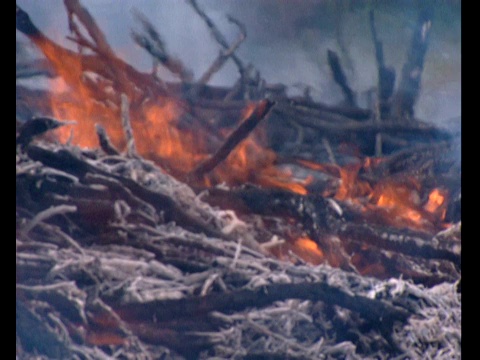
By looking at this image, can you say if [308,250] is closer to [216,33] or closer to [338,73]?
[338,73]

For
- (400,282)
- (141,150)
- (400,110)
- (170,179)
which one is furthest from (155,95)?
(400,282)

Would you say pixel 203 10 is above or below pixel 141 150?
above

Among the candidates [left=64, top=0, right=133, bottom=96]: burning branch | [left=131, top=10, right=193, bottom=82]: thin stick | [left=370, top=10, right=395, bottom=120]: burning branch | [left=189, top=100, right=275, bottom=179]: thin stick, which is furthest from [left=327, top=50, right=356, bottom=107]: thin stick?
[left=64, top=0, right=133, bottom=96]: burning branch

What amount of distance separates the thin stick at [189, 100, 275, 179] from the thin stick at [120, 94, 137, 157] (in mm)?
283

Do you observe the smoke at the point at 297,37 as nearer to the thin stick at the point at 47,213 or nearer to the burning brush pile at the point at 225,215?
the burning brush pile at the point at 225,215

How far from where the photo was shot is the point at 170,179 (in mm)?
1950

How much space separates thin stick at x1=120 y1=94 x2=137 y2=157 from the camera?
6.39ft

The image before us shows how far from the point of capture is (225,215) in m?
1.93

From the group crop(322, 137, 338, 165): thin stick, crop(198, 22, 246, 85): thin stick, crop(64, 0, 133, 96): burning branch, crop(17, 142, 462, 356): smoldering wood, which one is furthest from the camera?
crop(322, 137, 338, 165): thin stick

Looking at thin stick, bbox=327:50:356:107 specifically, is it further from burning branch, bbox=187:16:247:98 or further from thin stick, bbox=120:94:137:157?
thin stick, bbox=120:94:137:157

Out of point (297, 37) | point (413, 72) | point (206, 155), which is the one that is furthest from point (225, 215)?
point (413, 72)

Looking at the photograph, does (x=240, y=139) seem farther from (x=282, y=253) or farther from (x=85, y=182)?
(x=85, y=182)

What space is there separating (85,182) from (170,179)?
0.35m
